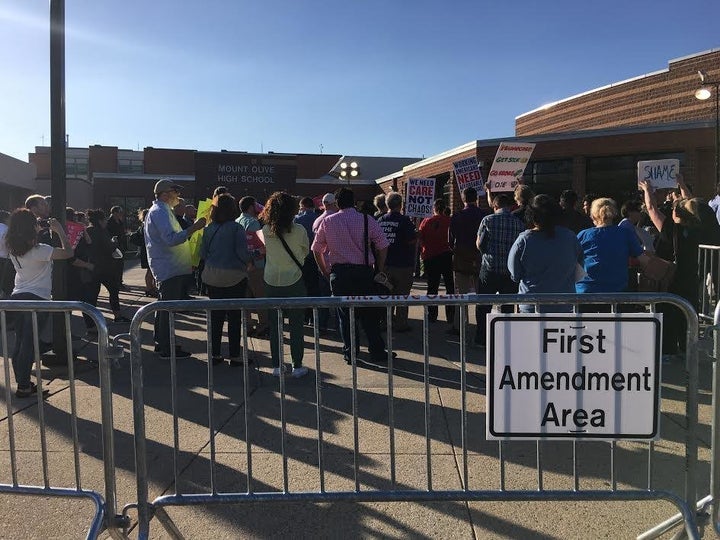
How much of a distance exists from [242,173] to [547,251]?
1093 cm

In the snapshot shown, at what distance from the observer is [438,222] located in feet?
28.3

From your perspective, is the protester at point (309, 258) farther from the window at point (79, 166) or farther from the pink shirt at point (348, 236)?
the window at point (79, 166)

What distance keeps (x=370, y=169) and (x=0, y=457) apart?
1901 inches

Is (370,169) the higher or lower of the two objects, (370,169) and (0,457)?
the higher

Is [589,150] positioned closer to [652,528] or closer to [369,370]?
[369,370]

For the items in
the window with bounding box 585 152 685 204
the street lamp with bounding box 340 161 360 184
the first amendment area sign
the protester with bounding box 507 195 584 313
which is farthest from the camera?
the street lamp with bounding box 340 161 360 184

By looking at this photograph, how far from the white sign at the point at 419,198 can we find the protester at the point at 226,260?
5829 millimetres

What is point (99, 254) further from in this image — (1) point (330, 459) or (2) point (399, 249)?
(1) point (330, 459)

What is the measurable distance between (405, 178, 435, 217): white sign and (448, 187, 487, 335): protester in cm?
371

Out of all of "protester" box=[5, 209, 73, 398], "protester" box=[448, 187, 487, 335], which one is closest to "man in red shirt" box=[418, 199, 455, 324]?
"protester" box=[448, 187, 487, 335]

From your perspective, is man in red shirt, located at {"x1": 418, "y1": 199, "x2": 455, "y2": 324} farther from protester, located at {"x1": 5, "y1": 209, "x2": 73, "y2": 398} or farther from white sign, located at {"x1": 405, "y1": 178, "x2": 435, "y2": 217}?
protester, located at {"x1": 5, "y1": 209, "x2": 73, "y2": 398}

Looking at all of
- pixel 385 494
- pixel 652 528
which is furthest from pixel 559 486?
pixel 385 494

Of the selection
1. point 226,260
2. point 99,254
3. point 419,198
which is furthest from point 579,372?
point 419,198

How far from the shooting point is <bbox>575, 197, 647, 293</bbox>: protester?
17.6 ft
